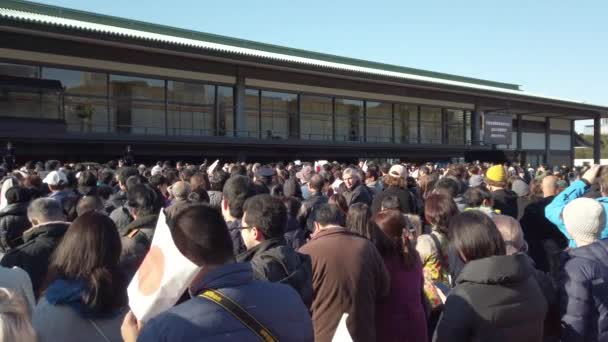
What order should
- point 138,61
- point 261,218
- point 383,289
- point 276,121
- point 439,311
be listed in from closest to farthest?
point 261,218
point 383,289
point 439,311
point 138,61
point 276,121

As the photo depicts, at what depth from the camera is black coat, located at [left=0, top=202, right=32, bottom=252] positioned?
4547mm

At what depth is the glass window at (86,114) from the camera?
63.7 ft

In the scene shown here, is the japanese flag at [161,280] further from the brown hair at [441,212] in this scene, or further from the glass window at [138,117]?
the glass window at [138,117]

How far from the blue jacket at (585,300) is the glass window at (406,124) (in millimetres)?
27691

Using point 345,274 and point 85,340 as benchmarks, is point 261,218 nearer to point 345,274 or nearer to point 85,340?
point 345,274

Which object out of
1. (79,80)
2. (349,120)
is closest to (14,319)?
(79,80)

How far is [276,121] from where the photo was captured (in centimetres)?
2592

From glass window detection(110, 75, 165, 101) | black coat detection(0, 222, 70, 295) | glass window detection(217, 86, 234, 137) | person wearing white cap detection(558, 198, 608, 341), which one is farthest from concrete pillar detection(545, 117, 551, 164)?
black coat detection(0, 222, 70, 295)

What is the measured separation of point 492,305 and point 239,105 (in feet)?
68.9

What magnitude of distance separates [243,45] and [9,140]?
545 inches

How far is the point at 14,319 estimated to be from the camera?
6.44ft

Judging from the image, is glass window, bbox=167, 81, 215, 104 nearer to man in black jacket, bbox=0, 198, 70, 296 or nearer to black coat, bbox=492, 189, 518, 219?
black coat, bbox=492, 189, 518, 219

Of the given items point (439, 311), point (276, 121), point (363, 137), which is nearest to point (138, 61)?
point (276, 121)

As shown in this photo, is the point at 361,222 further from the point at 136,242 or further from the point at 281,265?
the point at 136,242
